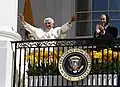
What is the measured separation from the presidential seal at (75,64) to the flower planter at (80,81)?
0.39 ft

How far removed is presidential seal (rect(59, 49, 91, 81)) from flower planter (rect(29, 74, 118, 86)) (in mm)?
118

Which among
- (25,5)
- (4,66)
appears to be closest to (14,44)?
(4,66)

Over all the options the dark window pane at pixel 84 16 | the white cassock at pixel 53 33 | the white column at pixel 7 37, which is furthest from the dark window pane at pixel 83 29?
the white column at pixel 7 37

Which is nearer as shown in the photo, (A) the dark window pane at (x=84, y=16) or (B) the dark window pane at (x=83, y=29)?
(B) the dark window pane at (x=83, y=29)

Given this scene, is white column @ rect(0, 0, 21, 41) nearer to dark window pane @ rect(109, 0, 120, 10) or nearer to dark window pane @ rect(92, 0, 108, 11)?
dark window pane @ rect(92, 0, 108, 11)

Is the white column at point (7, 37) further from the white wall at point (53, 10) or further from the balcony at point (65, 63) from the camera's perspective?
the white wall at point (53, 10)

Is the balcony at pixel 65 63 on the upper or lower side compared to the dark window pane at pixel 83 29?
lower

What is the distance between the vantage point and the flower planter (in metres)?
12.5

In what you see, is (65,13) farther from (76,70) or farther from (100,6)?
(76,70)

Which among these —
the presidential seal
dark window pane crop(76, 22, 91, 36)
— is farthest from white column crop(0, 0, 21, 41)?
dark window pane crop(76, 22, 91, 36)

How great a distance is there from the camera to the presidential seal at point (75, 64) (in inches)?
494

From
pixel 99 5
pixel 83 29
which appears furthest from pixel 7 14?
pixel 99 5

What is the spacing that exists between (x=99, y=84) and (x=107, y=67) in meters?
0.42

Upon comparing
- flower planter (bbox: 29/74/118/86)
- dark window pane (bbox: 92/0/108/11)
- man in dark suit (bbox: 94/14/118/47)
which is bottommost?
flower planter (bbox: 29/74/118/86)
